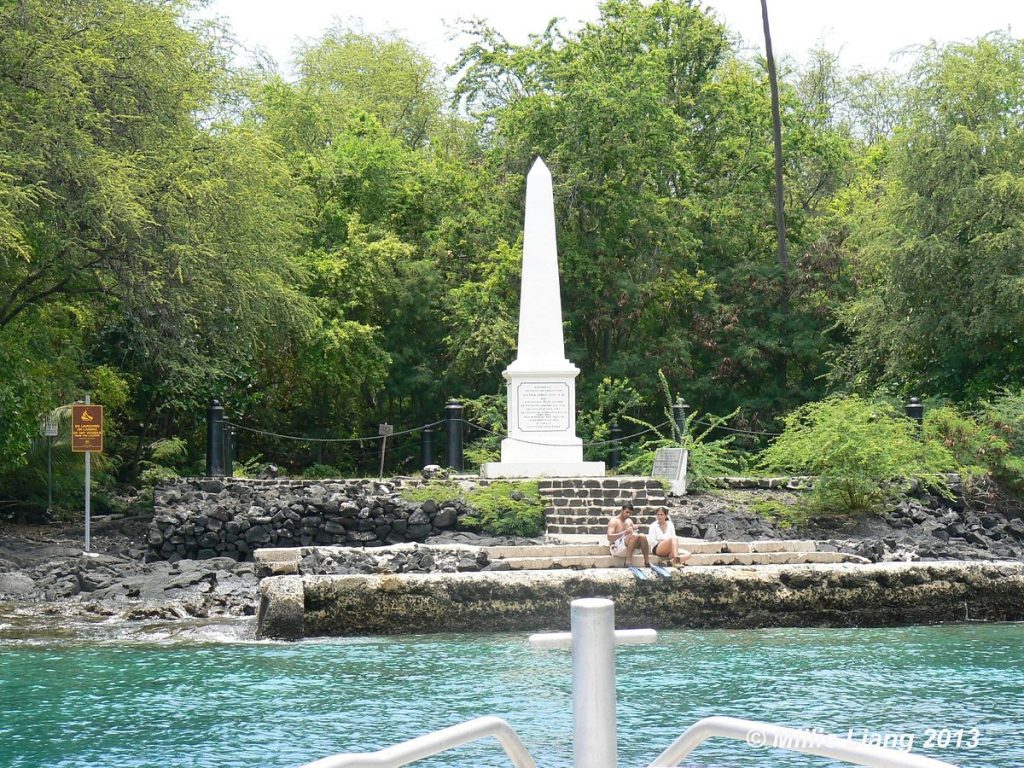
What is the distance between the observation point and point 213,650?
1177cm

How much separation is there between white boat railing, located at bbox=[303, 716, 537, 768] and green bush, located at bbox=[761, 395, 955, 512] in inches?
626

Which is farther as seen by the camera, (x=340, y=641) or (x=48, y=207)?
(x=48, y=207)

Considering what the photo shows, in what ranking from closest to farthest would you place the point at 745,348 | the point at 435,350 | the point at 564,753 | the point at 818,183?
1. the point at 564,753
2. the point at 745,348
3. the point at 435,350
4. the point at 818,183

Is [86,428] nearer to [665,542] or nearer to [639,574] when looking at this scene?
[665,542]

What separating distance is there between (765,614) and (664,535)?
1650mm

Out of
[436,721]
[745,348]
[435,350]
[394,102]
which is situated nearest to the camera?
[436,721]

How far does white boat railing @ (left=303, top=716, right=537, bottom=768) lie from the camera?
8.71 ft

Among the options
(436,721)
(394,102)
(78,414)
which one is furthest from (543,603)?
(394,102)

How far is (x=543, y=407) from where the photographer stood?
2056cm

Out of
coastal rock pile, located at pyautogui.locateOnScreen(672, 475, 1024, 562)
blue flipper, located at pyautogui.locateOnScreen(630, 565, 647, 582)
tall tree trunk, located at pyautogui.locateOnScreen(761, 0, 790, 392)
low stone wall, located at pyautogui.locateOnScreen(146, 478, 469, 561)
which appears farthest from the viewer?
tall tree trunk, located at pyautogui.locateOnScreen(761, 0, 790, 392)

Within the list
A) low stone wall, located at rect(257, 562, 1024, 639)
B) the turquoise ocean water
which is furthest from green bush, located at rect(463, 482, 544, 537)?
the turquoise ocean water

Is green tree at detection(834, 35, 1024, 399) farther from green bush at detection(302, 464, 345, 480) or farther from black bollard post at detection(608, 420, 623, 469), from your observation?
green bush at detection(302, 464, 345, 480)

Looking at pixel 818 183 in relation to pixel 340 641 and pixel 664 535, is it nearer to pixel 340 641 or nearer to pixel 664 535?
pixel 664 535

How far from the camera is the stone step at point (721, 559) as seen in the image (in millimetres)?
14656
